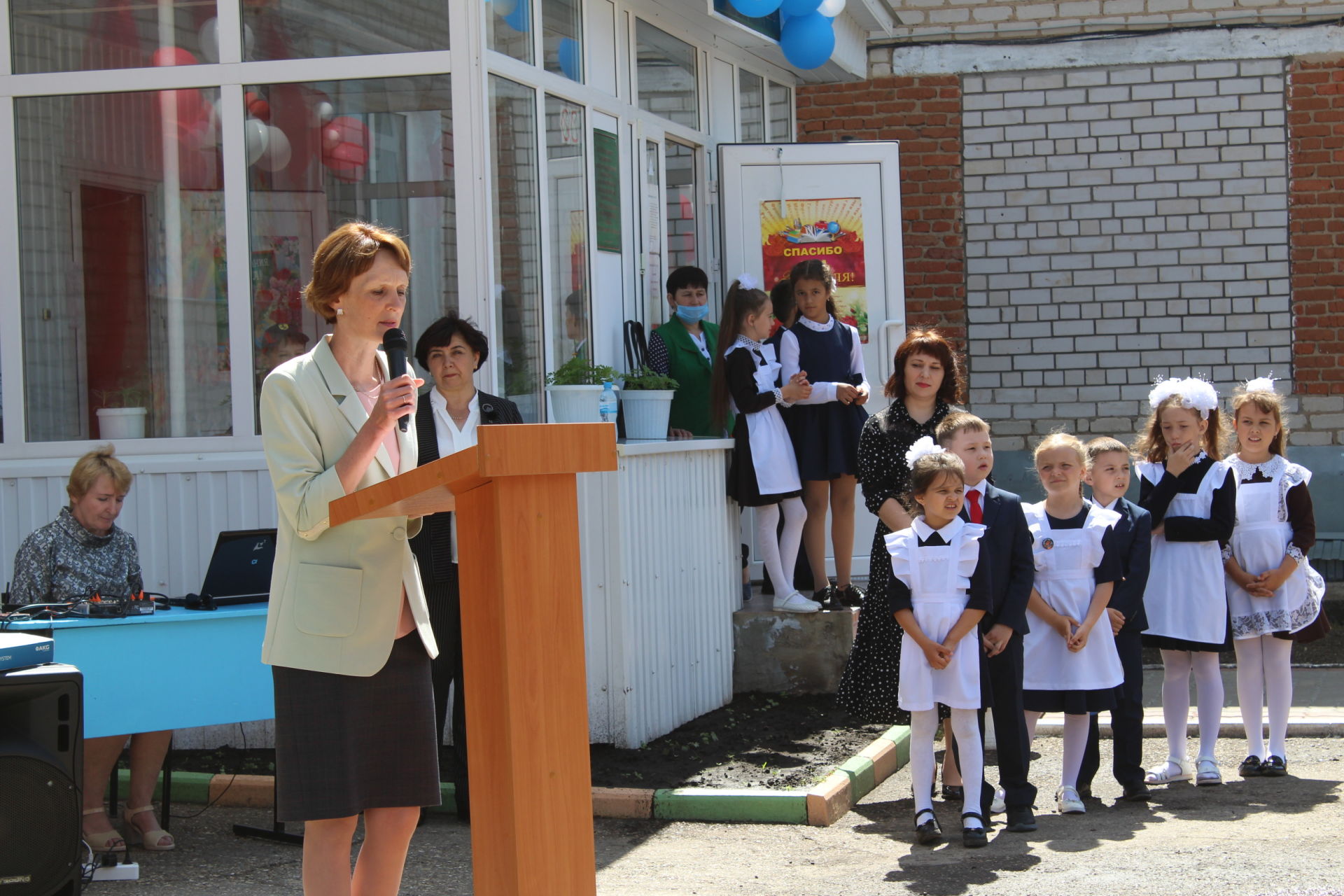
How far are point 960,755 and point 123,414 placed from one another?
395cm

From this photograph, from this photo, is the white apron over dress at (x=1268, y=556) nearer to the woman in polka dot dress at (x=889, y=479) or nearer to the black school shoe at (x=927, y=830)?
the woman in polka dot dress at (x=889, y=479)

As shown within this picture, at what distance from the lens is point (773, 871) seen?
4.81 metres

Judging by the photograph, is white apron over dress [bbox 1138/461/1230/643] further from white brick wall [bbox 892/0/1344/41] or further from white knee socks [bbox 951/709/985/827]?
white brick wall [bbox 892/0/1344/41]

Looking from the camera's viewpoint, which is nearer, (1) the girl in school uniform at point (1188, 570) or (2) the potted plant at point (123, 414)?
(1) the girl in school uniform at point (1188, 570)

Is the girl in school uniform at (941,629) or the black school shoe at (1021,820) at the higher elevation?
the girl in school uniform at (941,629)

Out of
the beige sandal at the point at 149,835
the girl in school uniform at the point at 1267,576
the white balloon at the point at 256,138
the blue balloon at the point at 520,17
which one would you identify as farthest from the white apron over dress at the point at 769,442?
the beige sandal at the point at 149,835

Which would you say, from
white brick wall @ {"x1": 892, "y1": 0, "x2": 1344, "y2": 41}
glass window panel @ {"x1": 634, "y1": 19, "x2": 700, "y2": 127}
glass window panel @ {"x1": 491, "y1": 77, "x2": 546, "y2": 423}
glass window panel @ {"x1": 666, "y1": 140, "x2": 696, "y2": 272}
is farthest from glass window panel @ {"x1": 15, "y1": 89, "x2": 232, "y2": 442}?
white brick wall @ {"x1": 892, "y1": 0, "x2": 1344, "y2": 41}

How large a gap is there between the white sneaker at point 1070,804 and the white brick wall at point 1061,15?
653 centimetres

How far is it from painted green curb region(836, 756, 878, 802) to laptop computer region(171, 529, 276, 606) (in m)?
2.41

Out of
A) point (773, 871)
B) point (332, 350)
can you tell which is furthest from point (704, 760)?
point (332, 350)

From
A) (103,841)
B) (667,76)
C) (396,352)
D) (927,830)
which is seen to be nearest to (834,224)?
(667,76)

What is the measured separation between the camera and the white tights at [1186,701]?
588 cm

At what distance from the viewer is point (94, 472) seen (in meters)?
5.23

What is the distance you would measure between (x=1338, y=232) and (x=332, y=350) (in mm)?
9121
